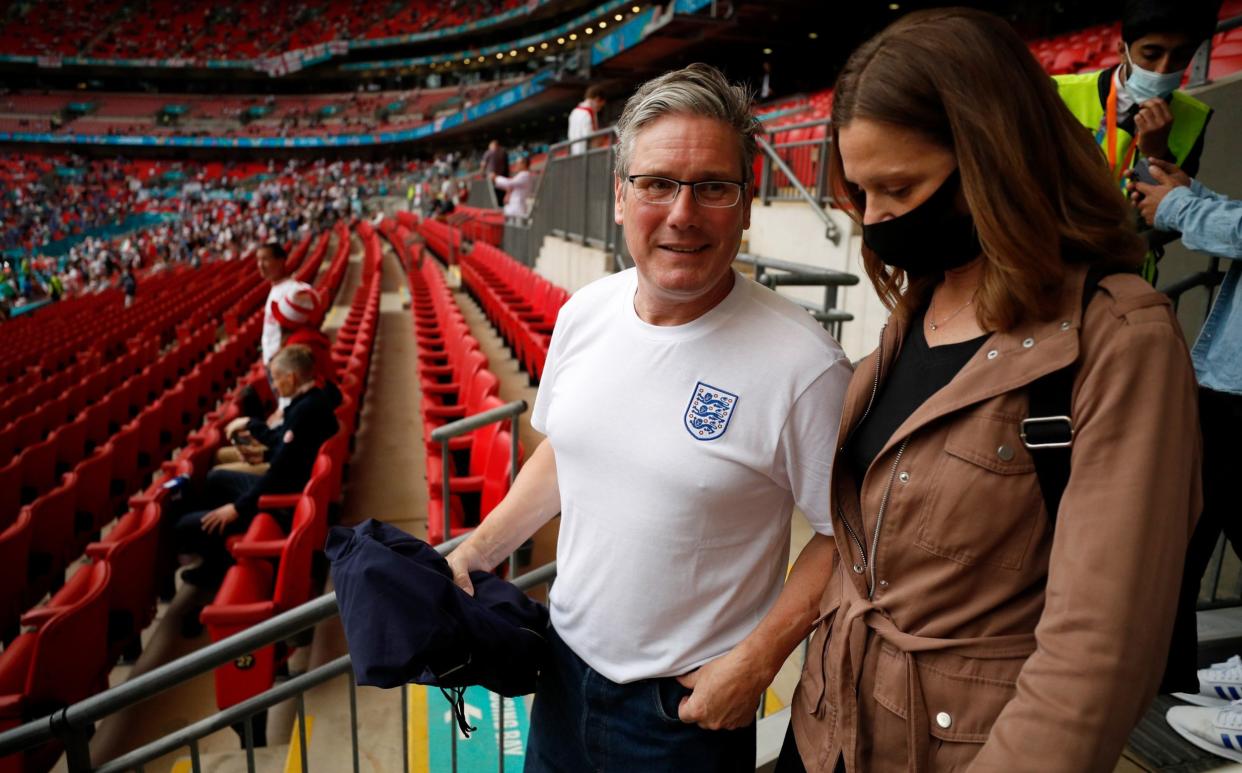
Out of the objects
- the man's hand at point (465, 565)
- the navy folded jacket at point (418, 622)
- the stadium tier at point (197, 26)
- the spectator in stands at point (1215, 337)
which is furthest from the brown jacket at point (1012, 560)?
the stadium tier at point (197, 26)

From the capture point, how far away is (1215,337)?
1551 mm

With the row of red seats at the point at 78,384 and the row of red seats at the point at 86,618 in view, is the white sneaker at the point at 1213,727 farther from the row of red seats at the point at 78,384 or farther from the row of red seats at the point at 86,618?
the row of red seats at the point at 78,384

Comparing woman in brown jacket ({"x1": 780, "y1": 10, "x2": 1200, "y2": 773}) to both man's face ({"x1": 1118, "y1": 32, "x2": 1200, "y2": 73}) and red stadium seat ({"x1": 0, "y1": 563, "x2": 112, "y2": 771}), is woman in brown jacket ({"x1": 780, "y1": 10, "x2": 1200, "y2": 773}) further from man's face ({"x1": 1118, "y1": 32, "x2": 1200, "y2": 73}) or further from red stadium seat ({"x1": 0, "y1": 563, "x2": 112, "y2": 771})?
red stadium seat ({"x1": 0, "y1": 563, "x2": 112, "y2": 771})

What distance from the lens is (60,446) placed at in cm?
534

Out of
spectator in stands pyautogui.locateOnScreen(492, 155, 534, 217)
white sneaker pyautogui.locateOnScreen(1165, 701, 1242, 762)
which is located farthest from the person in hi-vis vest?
spectator in stands pyautogui.locateOnScreen(492, 155, 534, 217)

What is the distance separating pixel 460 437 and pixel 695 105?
353cm

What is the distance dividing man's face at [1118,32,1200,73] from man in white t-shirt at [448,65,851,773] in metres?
0.92

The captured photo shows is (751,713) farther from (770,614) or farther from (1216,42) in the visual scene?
(1216,42)

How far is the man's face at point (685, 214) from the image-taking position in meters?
1.06

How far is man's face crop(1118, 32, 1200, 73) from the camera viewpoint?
56.0 inches

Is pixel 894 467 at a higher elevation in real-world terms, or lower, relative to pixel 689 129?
lower

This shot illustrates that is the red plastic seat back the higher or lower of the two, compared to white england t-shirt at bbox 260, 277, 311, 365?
lower

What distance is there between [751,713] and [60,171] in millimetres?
51158

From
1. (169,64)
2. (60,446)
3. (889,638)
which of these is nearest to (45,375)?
(60,446)
